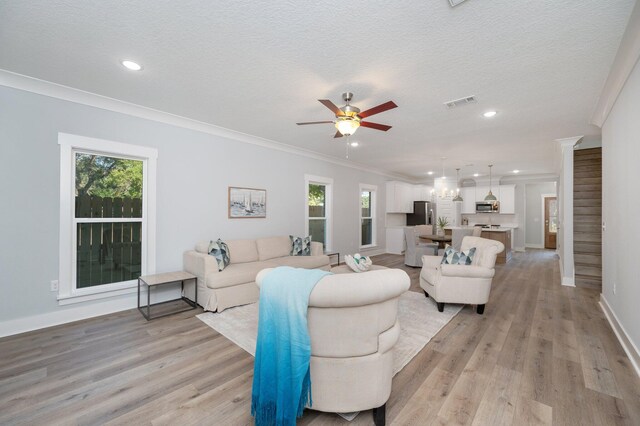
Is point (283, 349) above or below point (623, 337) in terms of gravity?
above

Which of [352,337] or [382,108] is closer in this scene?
[352,337]

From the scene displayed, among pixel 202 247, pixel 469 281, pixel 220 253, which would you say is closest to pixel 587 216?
pixel 469 281

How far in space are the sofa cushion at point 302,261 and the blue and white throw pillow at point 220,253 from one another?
0.73 metres

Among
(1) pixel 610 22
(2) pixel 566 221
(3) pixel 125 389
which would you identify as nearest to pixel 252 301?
(3) pixel 125 389

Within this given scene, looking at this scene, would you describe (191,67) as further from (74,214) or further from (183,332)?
(183,332)

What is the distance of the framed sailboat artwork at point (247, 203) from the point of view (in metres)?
4.67

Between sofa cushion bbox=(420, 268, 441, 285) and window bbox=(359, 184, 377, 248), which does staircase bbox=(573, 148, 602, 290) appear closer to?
sofa cushion bbox=(420, 268, 441, 285)

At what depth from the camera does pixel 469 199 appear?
9.59 meters

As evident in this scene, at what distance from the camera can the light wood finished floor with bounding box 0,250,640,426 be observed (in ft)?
5.75

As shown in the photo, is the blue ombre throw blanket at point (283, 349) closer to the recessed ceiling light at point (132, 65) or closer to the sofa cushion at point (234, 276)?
the sofa cushion at point (234, 276)

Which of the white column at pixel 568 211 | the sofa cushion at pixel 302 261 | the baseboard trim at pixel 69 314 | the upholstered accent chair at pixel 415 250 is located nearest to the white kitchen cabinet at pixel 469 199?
the upholstered accent chair at pixel 415 250

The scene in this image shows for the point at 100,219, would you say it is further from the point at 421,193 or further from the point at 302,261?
the point at 421,193

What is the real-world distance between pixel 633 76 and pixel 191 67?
3.98 m

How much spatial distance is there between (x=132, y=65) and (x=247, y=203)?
267 centimetres
